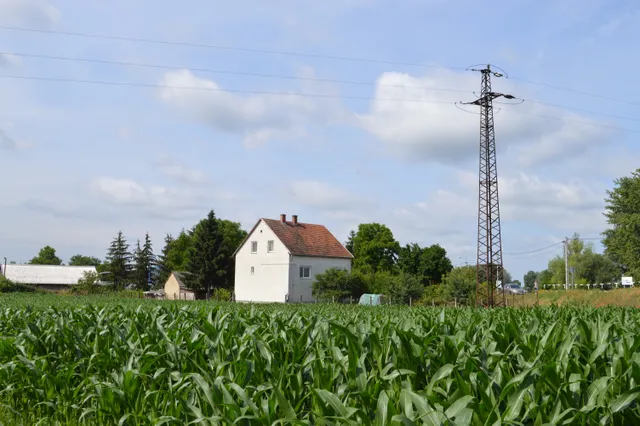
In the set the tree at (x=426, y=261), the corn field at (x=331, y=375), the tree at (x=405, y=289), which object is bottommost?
the corn field at (x=331, y=375)

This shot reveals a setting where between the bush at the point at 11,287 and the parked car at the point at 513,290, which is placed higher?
the parked car at the point at 513,290

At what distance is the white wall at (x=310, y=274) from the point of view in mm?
62938

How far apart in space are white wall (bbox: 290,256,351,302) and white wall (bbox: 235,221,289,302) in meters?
0.84

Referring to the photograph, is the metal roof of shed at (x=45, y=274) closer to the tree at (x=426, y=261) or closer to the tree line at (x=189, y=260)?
the tree line at (x=189, y=260)

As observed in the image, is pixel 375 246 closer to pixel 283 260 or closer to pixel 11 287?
pixel 283 260

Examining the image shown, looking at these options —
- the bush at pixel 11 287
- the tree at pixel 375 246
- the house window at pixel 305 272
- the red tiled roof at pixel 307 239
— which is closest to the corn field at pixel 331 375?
the red tiled roof at pixel 307 239

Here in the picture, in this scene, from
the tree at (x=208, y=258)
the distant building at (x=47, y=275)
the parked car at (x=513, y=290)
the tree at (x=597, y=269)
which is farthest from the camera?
the distant building at (x=47, y=275)

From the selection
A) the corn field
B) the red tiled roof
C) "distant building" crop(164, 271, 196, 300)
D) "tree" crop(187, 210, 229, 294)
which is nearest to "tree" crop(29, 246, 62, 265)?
"distant building" crop(164, 271, 196, 300)

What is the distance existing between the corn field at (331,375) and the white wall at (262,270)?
5522 cm

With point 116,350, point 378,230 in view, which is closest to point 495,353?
point 116,350

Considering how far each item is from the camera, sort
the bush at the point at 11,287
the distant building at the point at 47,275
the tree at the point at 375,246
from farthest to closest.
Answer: the distant building at the point at 47,275, the tree at the point at 375,246, the bush at the point at 11,287

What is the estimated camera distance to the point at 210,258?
76.1 metres

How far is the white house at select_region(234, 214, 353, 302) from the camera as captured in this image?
63.2 meters

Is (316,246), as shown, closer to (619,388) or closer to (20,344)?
(20,344)
